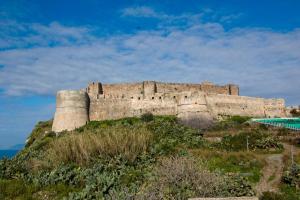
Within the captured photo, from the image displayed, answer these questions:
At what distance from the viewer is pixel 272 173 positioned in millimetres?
17609

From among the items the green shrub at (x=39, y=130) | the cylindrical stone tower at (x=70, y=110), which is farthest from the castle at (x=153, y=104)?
the green shrub at (x=39, y=130)

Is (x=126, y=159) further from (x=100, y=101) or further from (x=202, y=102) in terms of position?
(x=100, y=101)

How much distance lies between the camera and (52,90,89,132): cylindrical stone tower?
38.2 metres

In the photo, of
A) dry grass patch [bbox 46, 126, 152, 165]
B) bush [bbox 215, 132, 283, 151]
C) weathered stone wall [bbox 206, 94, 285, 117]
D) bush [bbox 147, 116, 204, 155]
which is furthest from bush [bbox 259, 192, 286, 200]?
weathered stone wall [bbox 206, 94, 285, 117]

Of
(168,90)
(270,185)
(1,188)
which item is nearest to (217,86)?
(168,90)

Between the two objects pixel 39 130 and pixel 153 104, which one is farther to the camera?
pixel 39 130

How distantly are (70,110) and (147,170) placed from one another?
23.7 m

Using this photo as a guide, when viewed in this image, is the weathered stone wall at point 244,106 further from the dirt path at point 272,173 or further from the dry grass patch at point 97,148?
the dry grass patch at point 97,148

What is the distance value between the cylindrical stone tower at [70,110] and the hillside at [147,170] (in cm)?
1471

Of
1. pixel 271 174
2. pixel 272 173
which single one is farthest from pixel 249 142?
pixel 271 174

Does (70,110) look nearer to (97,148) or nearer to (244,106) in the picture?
(244,106)

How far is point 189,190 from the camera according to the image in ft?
36.5

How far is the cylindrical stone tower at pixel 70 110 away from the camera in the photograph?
38.2 metres

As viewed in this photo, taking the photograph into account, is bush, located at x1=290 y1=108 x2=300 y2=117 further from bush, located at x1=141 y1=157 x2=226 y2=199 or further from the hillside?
bush, located at x1=141 y1=157 x2=226 y2=199
